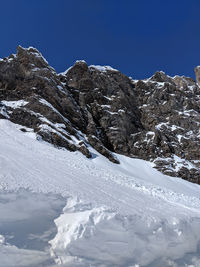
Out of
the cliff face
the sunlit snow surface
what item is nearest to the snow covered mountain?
the sunlit snow surface

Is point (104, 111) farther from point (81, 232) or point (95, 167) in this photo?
point (81, 232)

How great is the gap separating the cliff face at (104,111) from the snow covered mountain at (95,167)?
0.83ft

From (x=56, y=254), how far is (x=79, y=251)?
0.77m

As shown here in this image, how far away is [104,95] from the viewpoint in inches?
2435

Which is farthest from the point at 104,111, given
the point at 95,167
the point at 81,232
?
the point at 81,232

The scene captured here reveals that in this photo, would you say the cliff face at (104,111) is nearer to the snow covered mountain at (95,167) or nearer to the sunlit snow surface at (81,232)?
the snow covered mountain at (95,167)

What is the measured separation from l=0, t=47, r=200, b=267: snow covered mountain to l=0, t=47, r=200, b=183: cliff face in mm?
252

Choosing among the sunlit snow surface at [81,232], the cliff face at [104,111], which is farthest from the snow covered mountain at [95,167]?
the cliff face at [104,111]

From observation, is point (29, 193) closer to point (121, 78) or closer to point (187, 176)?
point (187, 176)

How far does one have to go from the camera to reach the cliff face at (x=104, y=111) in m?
41.9

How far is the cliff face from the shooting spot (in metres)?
41.9

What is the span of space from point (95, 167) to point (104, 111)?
3415cm

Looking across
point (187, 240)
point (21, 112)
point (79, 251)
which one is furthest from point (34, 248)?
point (21, 112)

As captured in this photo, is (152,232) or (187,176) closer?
(152,232)
